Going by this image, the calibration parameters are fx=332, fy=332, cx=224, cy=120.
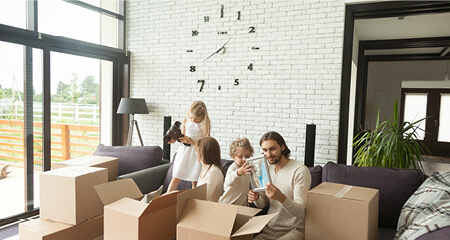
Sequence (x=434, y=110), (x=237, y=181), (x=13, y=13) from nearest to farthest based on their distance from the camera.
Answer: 1. (x=237, y=181)
2. (x=13, y=13)
3. (x=434, y=110)

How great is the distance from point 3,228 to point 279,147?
10.3 feet

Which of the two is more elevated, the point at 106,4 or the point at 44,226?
the point at 106,4

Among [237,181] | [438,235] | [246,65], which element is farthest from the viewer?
[246,65]

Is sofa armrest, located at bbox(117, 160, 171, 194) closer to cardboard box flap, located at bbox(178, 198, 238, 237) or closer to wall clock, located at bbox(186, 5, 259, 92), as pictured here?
cardboard box flap, located at bbox(178, 198, 238, 237)

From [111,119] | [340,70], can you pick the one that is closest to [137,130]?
[111,119]

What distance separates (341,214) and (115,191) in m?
1.25

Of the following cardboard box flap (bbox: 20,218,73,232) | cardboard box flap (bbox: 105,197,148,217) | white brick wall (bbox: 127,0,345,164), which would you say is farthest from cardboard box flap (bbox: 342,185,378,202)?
white brick wall (bbox: 127,0,345,164)

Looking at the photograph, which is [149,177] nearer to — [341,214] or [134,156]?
[134,156]

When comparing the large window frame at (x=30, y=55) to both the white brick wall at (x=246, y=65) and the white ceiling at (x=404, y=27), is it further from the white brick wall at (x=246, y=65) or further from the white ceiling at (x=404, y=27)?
the white ceiling at (x=404, y=27)

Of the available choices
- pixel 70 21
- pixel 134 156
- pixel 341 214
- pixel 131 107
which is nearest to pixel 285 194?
pixel 341 214

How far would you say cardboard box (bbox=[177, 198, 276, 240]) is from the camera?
1.46m

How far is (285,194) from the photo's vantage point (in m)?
2.16

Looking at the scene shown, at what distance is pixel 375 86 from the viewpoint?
32.1 ft

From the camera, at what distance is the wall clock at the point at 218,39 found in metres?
4.65
